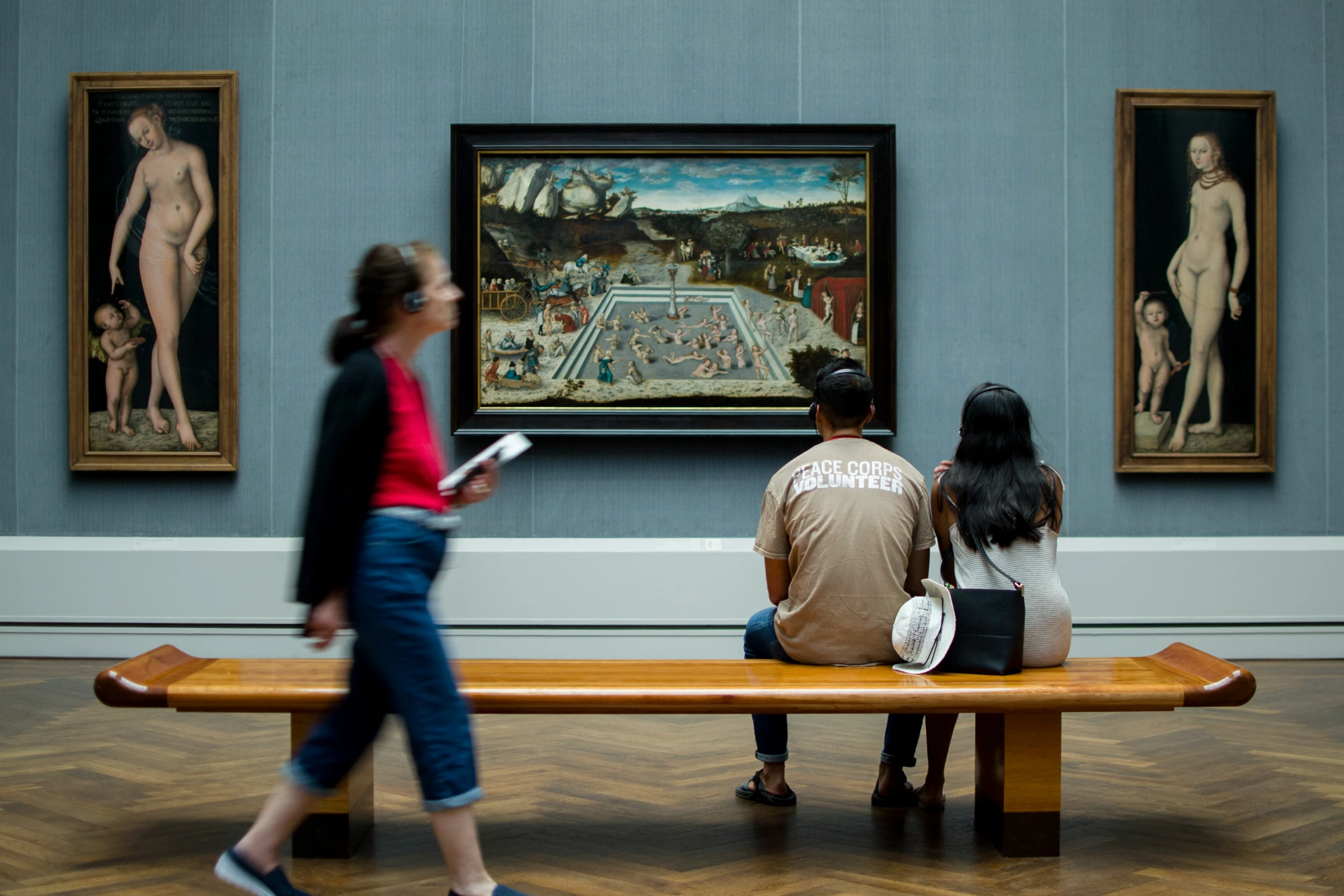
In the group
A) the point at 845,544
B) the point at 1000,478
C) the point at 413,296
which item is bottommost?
the point at 845,544

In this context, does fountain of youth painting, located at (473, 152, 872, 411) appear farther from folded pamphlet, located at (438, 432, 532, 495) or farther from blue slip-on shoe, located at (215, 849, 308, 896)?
blue slip-on shoe, located at (215, 849, 308, 896)

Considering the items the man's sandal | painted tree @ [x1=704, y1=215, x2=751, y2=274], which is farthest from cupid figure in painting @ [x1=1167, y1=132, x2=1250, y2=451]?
the man's sandal

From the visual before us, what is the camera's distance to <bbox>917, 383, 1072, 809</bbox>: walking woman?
2908mm

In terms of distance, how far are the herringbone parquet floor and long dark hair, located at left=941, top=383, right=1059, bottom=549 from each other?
896 mm

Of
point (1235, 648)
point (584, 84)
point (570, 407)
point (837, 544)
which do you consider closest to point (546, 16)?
point (584, 84)

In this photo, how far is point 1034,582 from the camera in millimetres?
2945

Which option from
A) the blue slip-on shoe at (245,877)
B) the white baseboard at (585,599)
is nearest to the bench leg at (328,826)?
the blue slip-on shoe at (245,877)

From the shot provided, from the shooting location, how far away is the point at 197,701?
2.72 m

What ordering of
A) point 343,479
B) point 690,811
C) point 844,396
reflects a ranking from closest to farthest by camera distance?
point 343,479, point 844,396, point 690,811

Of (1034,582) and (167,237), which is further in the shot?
(167,237)

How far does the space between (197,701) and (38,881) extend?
1.89 feet

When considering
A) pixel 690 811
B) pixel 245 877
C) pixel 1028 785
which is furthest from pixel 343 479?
pixel 1028 785

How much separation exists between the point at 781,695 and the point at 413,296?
134 centimetres

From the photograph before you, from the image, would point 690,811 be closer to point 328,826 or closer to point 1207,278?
point 328,826
